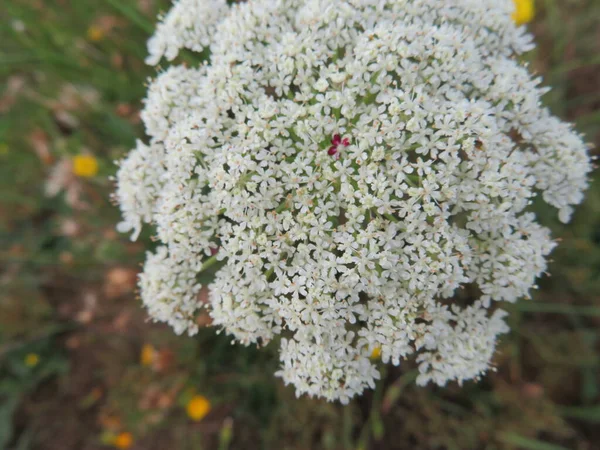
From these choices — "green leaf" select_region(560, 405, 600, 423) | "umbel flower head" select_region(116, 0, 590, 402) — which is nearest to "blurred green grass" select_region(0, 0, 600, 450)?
"green leaf" select_region(560, 405, 600, 423)

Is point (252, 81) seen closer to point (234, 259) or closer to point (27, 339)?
point (234, 259)

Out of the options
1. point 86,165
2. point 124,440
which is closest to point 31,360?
point 124,440

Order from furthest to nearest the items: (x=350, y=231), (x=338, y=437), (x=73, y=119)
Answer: (x=73, y=119), (x=338, y=437), (x=350, y=231)

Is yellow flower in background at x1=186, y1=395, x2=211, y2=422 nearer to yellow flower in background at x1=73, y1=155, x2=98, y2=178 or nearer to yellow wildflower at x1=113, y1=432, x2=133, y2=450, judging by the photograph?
yellow wildflower at x1=113, y1=432, x2=133, y2=450

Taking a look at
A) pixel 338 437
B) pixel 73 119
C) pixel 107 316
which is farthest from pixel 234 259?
pixel 73 119

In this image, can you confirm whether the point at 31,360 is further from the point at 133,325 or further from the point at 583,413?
the point at 583,413
